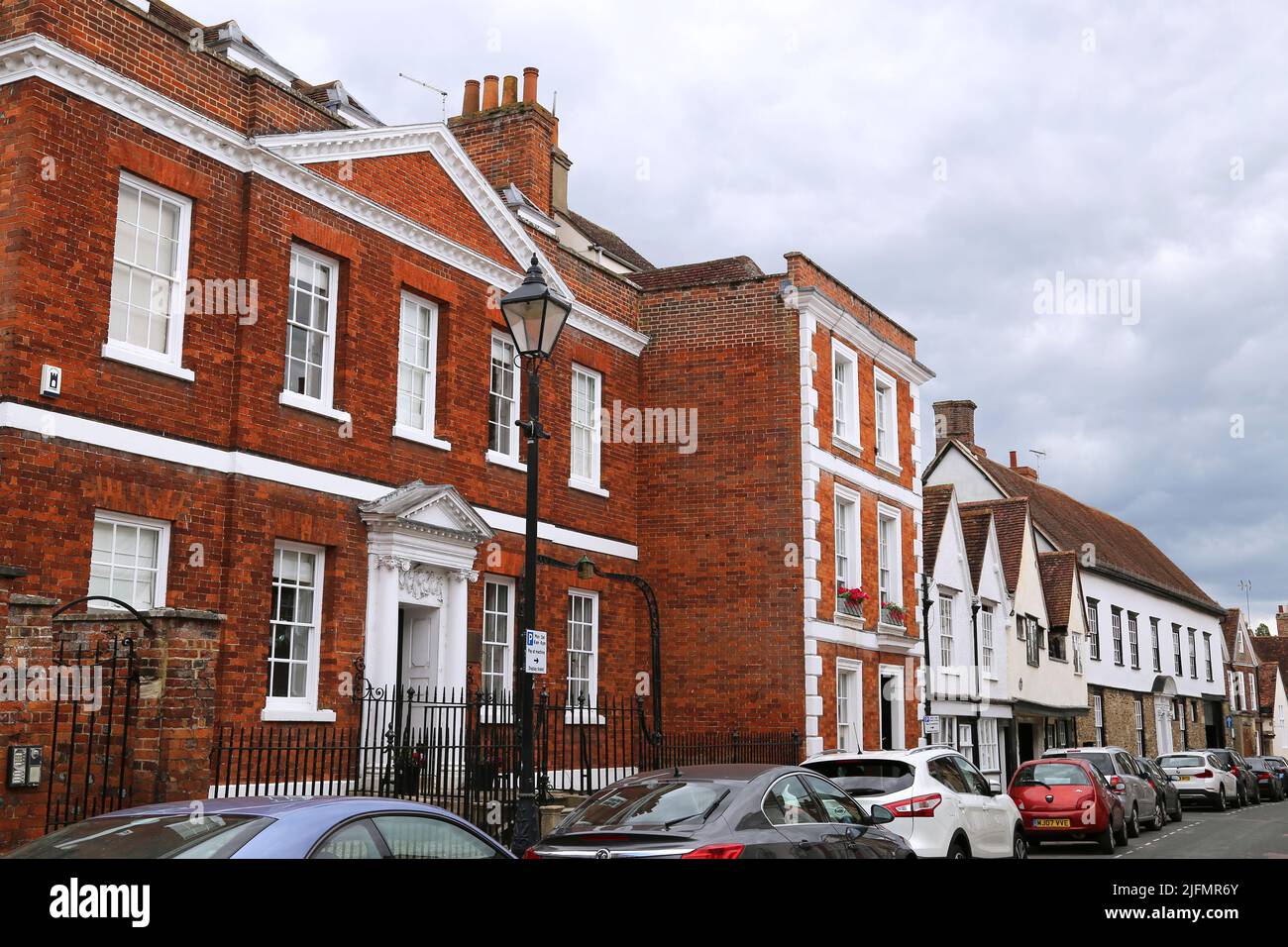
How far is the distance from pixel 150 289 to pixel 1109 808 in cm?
1630

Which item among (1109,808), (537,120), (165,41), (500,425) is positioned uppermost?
(537,120)

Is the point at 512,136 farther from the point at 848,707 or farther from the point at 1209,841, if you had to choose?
the point at 1209,841

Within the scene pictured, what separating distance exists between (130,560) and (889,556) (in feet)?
54.1

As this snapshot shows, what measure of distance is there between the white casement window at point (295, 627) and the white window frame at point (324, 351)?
5.86 ft

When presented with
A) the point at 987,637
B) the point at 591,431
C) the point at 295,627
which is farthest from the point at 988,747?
the point at 295,627

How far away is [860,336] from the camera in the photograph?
24.9 metres

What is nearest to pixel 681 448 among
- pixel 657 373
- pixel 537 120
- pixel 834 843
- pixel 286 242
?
pixel 657 373

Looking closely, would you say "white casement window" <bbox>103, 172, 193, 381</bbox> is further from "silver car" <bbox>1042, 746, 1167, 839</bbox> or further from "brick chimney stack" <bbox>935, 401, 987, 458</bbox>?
"brick chimney stack" <bbox>935, 401, 987, 458</bbox>

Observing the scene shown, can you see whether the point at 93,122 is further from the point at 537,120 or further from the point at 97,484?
the point at 537,120

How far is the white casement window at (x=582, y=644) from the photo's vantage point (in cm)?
2092

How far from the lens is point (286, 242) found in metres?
15.8

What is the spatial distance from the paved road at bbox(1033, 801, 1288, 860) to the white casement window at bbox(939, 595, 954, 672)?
6.11 metres

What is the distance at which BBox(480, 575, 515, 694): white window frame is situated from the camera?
18766 mm

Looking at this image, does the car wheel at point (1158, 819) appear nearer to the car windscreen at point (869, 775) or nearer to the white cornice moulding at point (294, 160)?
the white cornice moulding at point (294, 160)
